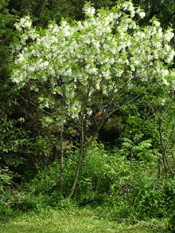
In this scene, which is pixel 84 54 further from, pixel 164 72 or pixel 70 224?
pixel 70 224

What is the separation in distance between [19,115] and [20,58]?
7.35 ft

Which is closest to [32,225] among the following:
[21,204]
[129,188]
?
[21,204]

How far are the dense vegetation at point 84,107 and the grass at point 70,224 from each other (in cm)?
22

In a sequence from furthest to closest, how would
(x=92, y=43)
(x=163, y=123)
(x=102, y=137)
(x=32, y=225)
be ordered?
(x=102, y=137) < (x=163, y=123) < (x=92, y=43) < (x=32, y=225)

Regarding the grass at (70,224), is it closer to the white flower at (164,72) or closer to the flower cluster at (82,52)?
the flower cluster at (82,52)

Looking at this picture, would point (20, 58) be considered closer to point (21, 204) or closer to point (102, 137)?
point (21, 204)

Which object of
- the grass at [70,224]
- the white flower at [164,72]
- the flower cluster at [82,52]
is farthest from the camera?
the white flower at [164,72]

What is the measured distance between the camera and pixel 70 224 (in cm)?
612

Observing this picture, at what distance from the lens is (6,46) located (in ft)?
24.7

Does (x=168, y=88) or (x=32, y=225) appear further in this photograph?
(x=168, y=88)

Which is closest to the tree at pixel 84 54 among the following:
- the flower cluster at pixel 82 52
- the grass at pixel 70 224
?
the flower cluster at pixel 82 52

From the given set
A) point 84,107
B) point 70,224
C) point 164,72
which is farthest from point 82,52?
point 70,224

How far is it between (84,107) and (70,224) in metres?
2.56

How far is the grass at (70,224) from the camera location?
5613 mm
